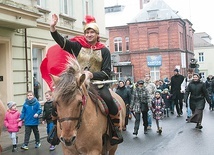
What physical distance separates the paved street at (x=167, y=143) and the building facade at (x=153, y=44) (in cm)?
4007

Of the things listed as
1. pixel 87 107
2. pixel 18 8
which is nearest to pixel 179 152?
pixel 87 107

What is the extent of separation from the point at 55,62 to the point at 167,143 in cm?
592

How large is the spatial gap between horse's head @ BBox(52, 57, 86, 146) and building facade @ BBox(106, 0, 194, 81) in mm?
48223

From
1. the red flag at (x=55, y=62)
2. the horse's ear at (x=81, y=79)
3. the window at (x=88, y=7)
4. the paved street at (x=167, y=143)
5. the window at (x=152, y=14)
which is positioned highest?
the window at (x=152, y=14)

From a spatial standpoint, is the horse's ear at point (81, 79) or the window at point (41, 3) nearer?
the horse's ear at point (81, 79)

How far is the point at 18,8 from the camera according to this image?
14023mm

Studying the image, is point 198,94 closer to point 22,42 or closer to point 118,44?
point 22,42

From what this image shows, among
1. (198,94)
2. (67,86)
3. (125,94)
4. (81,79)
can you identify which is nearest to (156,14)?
(125,94)

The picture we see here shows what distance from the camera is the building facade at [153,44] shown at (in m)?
54.6

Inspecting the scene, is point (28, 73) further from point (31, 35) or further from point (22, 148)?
point (22, 148)

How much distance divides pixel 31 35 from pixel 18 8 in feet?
8.82

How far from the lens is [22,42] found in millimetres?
15961

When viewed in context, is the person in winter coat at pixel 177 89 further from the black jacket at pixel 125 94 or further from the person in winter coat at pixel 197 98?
the person in winter coat at pixel 197 98

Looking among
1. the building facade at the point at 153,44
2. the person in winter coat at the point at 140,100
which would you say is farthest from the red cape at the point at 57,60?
the building facade at the point at 153,44
